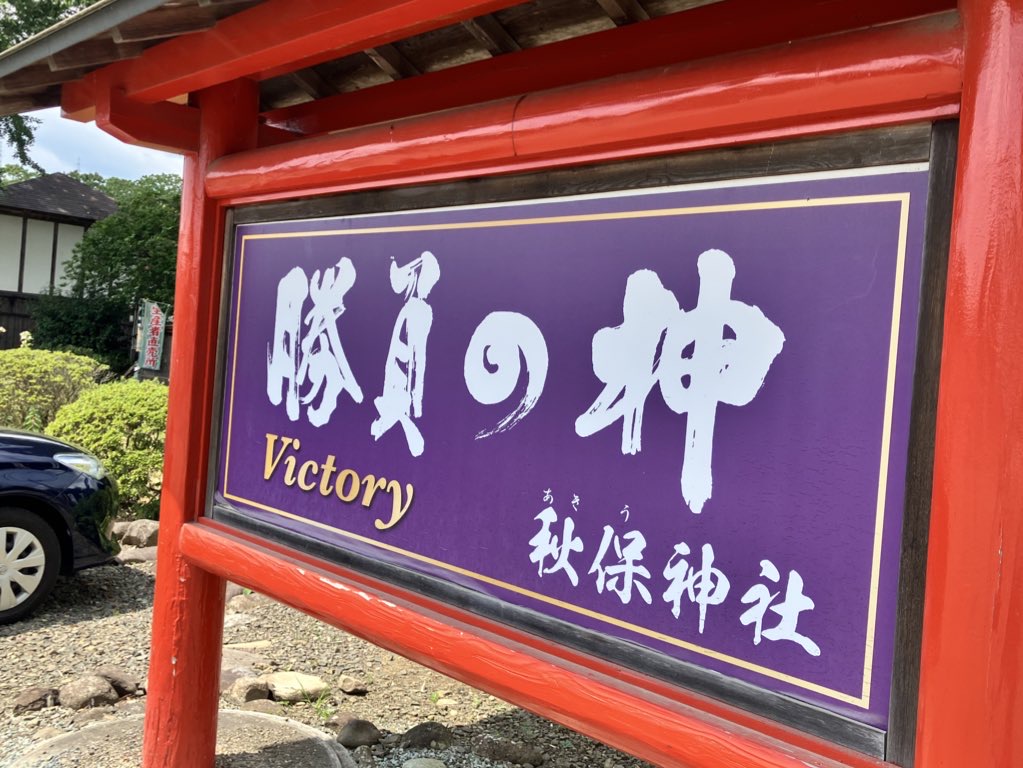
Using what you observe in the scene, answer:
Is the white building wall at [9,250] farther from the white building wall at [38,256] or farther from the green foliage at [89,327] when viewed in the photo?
the green foliage at [89,327]

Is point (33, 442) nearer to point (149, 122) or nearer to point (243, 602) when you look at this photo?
point (243, 602)

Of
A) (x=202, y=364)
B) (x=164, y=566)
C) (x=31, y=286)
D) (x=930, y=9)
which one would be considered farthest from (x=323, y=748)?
(x=31, y=286)

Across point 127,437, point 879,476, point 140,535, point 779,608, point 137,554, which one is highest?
point 879,476

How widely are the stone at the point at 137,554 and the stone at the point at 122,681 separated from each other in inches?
85.4

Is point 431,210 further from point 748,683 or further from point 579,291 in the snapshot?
point 748,683

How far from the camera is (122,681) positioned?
4141 mm

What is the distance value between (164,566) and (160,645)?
11.9 inches

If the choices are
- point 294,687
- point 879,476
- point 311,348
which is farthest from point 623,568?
point 294,687

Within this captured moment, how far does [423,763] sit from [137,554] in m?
3.82

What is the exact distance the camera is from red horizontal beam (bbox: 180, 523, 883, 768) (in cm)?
157

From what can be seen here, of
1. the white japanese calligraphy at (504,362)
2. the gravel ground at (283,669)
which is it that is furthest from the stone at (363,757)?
the white japanese calligraphy at (504,362)

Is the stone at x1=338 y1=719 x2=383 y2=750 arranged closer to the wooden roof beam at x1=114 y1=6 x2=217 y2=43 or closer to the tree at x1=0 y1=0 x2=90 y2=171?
the wooden roof beam at x1=114 y1=6 x2=217 y2=43

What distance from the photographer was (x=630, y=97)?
1.76 metres

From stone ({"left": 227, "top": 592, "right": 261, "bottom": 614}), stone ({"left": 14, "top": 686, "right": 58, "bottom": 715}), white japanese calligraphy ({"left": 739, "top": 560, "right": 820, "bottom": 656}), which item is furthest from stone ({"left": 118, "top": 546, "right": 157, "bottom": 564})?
white japanese calligraphy ({"left": 739, "top": 560, "right": 820, "bottom": 656})
